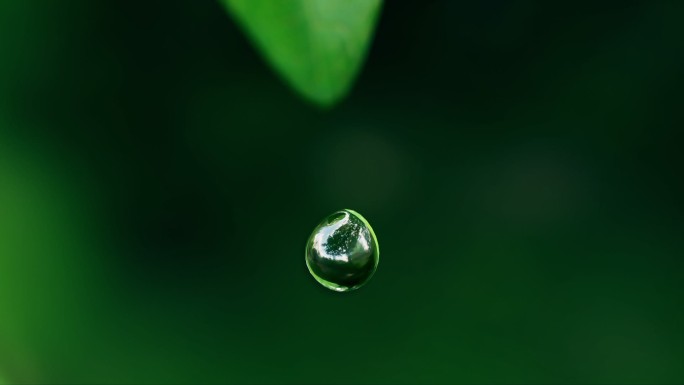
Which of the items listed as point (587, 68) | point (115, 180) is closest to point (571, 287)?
point (587, 68)

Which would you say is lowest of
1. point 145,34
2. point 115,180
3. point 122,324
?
point 122,324

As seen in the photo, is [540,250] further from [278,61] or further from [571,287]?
[278,61]

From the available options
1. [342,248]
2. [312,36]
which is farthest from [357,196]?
[342,248]

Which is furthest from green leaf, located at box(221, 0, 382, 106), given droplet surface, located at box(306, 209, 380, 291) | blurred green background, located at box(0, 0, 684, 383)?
droplet surface, located at box(306, 209, 380, 291)

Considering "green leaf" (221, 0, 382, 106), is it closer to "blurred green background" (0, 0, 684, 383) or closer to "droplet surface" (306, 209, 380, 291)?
"blurred green background" (0, 0, 684, 383)

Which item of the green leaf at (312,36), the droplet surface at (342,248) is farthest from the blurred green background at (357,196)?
the droplet surface at (342,248)

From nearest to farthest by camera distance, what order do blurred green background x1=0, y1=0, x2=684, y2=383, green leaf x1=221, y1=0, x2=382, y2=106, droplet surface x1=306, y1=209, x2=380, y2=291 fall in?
droplet surface x1=306, y1=209, x2=380, y2=291 → green leaf x1=221, y1=0, x2=382, y2=106 → blurred green background x1=0, y1=0, x2=684, y2=383
